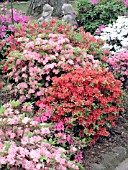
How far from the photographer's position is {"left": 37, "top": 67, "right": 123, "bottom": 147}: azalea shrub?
14.2 feet

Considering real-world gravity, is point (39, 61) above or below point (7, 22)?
below

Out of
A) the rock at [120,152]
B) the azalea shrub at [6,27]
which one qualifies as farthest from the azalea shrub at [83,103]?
the azalea shrub at [6,27]

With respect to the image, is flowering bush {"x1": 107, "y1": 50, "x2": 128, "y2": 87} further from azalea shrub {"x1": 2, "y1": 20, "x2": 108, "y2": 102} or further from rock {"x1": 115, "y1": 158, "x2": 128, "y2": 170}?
rock {"x1": 115, "y1": 158, "x2": 128, "y2": 170}

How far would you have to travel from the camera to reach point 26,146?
3.62 m

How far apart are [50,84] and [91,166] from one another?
47.5 inches

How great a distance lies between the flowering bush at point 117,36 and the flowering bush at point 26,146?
302 cm

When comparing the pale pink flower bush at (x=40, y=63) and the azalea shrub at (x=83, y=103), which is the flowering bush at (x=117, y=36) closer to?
the pale pink flower bush at (x=40, y=63)

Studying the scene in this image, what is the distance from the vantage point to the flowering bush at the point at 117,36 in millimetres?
6778

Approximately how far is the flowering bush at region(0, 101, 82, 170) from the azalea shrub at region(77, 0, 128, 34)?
4287 mm

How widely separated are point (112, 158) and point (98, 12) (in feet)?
14.3

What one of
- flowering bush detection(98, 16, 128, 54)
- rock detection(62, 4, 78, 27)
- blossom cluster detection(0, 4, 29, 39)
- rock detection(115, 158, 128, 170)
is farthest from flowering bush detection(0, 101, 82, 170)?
rock detection(62, 4, 78, 27)

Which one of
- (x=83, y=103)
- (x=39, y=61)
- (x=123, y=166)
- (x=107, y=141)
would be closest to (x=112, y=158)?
(x=123, y=166)

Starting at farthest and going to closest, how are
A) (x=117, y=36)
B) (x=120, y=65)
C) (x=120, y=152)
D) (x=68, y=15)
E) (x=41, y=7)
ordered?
(x=41, y=7) → (x=68, y=15) → (x=117, y=36) → (x=120, y=65) → (x=120, y=152)

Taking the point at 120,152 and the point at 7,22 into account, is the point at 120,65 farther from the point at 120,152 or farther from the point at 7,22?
the point at 7,22
